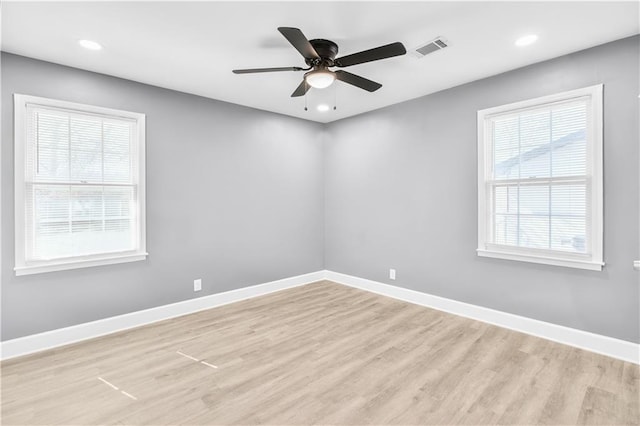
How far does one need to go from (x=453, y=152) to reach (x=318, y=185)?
2.29 m

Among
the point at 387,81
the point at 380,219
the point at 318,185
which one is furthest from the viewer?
the point at 318,185

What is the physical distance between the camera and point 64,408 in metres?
2.08

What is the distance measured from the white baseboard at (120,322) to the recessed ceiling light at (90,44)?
2602 millimetres

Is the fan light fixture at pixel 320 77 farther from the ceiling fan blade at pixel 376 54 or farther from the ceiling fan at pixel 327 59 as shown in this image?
the ceiling fan blade at pixel 376 54

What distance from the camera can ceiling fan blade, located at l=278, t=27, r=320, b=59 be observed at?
200 cm

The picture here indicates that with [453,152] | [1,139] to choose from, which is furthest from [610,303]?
[1,139]

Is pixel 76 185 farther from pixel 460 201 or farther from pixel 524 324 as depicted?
pixel 524 324

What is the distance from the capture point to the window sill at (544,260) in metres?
2.81

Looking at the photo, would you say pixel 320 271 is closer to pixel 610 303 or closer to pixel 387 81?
pixel 387 81

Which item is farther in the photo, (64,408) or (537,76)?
(537,76)

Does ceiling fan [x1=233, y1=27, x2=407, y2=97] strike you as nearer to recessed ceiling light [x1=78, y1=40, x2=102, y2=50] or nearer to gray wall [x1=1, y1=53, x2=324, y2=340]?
recessed ceiling light [x1=78, y1=40, x2=102, y2=50]

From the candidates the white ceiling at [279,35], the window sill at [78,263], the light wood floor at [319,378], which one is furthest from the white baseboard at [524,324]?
the window sill at [78,263]

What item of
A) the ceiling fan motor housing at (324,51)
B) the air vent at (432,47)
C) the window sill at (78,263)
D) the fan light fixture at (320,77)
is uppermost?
the air vent at (432,47)

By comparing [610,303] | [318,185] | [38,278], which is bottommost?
[610,303]
